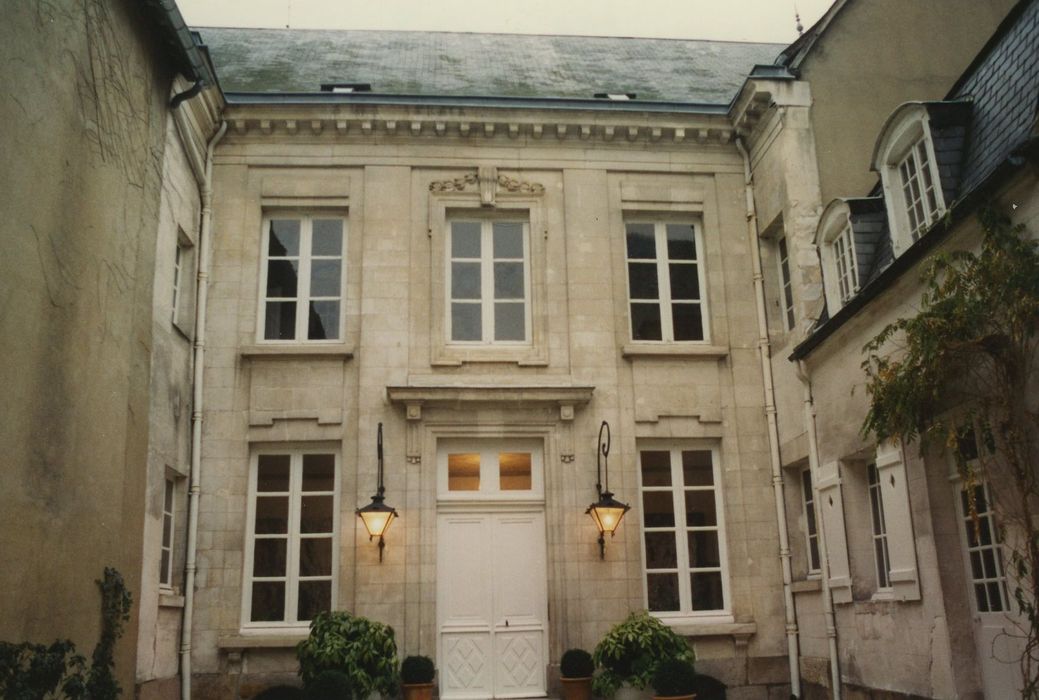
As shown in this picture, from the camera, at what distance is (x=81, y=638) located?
725cm

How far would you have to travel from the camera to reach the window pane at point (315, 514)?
10.8 metres

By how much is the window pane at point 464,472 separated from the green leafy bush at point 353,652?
196 centimetres

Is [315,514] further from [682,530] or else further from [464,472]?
[682,530]

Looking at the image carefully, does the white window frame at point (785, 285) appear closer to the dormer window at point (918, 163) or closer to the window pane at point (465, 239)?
the dormer window at point (918, 163)

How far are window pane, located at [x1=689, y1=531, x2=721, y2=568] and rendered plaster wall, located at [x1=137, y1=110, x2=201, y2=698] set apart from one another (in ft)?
17.9

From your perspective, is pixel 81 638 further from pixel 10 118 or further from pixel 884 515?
pixel 884 515

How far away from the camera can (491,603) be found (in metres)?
10.7

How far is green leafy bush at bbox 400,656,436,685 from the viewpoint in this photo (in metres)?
9.70

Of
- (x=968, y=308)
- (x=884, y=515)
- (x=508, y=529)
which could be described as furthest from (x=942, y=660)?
(x=508, y=529)

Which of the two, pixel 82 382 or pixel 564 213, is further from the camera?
pixel 564 213

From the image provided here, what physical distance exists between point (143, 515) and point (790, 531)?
21.9ft

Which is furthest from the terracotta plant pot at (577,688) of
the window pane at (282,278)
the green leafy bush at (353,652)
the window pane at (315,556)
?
the window pane at (282,278)

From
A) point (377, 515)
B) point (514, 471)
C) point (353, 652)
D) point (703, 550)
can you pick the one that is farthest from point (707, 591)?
point (353, 652)

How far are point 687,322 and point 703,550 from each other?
2.67 metres
